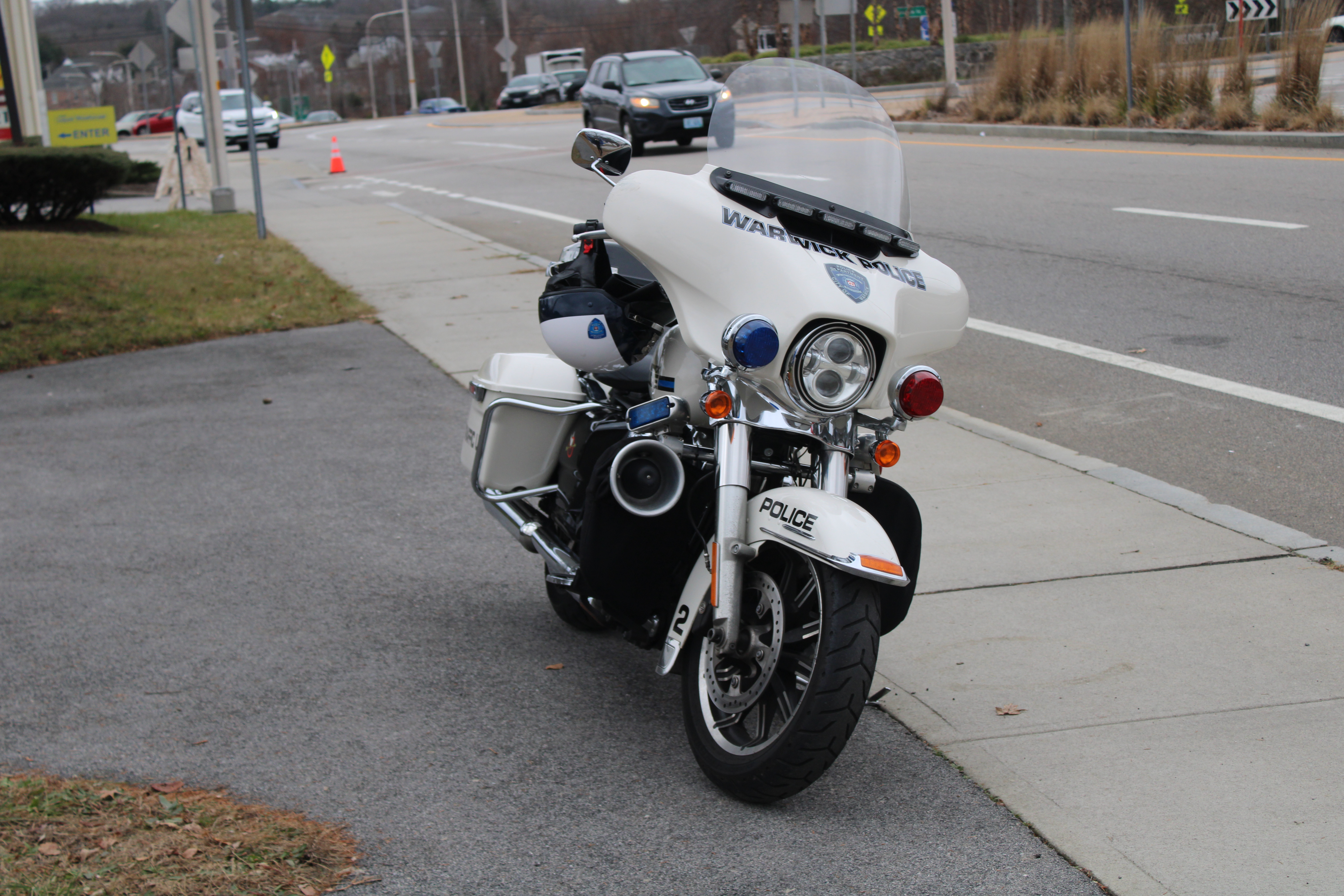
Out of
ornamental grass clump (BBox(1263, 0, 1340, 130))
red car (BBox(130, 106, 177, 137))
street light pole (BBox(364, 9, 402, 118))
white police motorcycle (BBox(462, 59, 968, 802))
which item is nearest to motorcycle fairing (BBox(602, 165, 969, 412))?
white police motorcycle (BBox(462, 59, 968, 802))

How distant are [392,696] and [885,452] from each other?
1642 mm

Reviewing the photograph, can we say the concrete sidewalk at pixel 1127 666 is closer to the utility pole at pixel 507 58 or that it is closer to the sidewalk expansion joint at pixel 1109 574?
the sidewalk expansion joint at pixel 1109 574

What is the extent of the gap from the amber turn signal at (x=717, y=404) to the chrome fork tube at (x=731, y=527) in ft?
0.18

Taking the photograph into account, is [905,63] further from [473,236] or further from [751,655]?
[751,655]

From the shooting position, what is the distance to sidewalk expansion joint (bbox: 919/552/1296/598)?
4602 millimetres

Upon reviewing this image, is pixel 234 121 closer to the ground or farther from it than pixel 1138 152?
farther from it

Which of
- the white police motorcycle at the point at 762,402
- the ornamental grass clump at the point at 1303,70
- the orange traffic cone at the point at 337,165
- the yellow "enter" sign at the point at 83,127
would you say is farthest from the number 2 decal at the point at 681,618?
the orange traffic cone at the point at 337,165

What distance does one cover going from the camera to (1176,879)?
2861mm

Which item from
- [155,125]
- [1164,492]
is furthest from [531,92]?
[1164,492]

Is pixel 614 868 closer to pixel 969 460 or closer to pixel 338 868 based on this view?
pixel 338 868

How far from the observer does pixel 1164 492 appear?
546 centimetres

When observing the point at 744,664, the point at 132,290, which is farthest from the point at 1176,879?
Answer: the point at 132,290

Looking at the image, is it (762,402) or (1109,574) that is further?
(1109,574)

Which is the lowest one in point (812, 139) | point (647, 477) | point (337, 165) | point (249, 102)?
point (647, 477)
